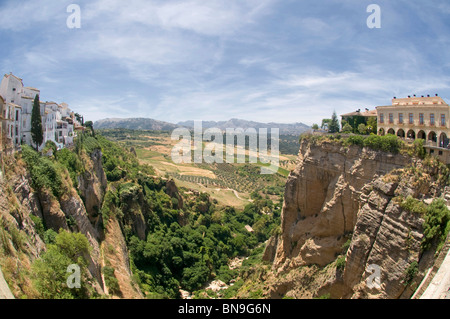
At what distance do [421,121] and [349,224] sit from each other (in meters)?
10.4

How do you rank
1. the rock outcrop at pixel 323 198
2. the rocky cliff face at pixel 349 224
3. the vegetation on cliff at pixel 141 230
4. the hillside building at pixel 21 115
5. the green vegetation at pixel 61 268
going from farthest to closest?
1. the hillside building at pixel 21 115
2. the rock outcrop at pixel 323 198
3. the vegetation on cliff at pixel 141 230
4. the rocky cliff face at pixel 349 224
5. the green vegetation at pixel 61 268

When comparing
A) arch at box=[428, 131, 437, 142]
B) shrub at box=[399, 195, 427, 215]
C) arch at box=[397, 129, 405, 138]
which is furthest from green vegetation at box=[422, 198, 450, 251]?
arch at box=[397, 129, 405, 138]

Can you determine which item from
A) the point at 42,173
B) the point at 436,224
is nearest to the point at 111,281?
the point at 42,173

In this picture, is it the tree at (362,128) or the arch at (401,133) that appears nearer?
the arch at (401,133)

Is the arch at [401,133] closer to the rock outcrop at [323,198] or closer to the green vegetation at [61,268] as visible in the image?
the rock outcrop at [323,198]

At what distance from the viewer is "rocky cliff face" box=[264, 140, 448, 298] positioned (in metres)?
18.4

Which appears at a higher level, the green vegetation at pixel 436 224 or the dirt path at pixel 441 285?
the green vegetation at pixel 436 224

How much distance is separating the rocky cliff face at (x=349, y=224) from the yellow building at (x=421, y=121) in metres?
2.78

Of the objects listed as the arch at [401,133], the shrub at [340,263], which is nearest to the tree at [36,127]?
the shrub at [340,263]

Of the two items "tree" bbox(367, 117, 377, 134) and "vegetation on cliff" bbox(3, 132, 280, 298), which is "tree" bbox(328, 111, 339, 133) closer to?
"tree" bbox(367, 117, 377, 134)

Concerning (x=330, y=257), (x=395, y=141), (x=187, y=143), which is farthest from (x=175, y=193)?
(x=187, y=143)

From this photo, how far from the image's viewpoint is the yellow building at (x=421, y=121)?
21.0 metres

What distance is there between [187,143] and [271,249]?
124103mm

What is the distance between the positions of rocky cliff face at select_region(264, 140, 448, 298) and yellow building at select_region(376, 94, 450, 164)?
2.78m
